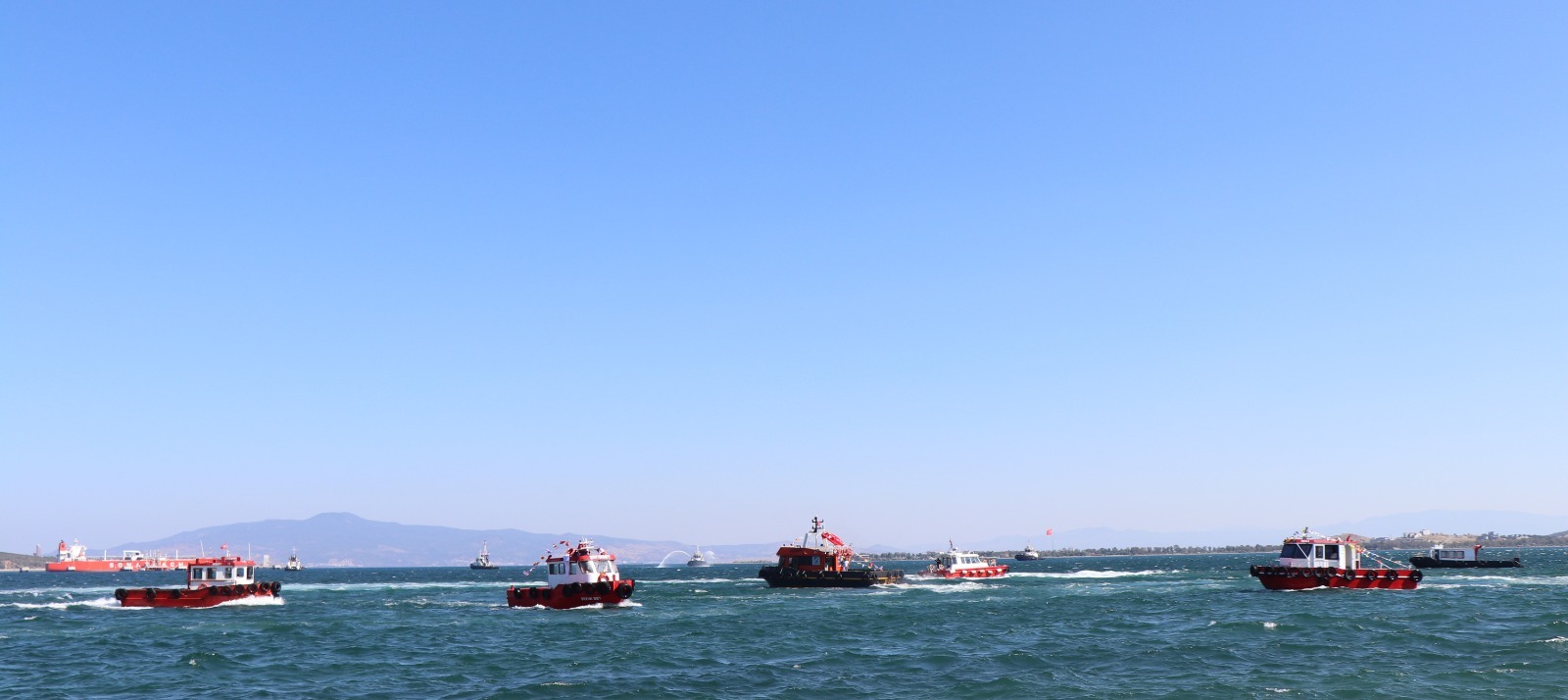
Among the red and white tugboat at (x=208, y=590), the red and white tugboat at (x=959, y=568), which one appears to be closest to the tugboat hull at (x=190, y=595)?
the red and white tugboat at (x=208, y=590)

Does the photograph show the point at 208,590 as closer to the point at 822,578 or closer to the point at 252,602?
the point at 252,602

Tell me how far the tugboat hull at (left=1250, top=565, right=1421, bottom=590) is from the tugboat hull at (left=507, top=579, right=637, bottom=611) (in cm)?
4588

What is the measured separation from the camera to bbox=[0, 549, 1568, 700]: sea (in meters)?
38.5

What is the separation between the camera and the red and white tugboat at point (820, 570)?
105 m

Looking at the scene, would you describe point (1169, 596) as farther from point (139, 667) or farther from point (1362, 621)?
point (139, 667)

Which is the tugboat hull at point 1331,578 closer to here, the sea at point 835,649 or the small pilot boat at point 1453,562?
the sea at point 835,649

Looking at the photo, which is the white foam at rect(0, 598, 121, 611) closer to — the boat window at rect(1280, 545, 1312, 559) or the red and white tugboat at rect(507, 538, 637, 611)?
the red and white tugboat at rect(507, 538, 637, 611)

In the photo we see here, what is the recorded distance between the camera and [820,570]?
351 ft

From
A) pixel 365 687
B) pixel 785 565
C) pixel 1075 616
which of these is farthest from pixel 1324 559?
pixel 365 687

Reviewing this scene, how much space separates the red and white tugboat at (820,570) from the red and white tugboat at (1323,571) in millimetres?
34027

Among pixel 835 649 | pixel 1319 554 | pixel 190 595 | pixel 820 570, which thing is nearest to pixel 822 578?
pixel 820 570

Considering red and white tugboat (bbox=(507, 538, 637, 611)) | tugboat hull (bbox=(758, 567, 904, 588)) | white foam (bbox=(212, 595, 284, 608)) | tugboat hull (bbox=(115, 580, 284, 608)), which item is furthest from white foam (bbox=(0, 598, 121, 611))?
tugboat hull (bbox=(758, 567, 904, 588))

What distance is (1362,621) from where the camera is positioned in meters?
56.3

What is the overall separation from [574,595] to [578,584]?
2.37 feet
